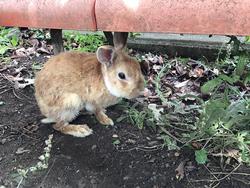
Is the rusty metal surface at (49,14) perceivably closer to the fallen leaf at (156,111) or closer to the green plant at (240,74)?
the fallen leaf at (156,111)

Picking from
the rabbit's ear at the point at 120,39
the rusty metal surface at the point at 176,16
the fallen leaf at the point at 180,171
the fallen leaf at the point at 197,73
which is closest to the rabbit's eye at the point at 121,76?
the rabbit's ear at the point at 120,39

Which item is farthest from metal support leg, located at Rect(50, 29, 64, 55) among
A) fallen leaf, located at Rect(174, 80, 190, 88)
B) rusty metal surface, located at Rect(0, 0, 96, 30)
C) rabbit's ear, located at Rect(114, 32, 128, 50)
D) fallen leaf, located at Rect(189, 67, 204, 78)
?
fallen leaf, located at Rect(189, 67, 204, 78)

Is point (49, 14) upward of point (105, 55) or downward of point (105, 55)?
upward

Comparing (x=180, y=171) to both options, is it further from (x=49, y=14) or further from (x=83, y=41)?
(x=83, y=41)

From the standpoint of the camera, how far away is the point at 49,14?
→ 11.0 ft

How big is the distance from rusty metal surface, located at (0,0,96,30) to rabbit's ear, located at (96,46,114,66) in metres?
0.27

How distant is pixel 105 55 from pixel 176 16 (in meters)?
0.82

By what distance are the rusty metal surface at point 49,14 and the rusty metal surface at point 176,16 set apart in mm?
97

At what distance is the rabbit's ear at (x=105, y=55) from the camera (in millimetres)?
3446

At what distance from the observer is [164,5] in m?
2.88

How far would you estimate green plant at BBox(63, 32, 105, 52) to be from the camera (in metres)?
5.32

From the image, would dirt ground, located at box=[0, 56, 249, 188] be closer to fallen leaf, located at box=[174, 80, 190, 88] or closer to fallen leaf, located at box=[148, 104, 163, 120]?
fallen leaf, located at box=[148, 104, 163, 120]

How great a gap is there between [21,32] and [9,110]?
6.81 feet

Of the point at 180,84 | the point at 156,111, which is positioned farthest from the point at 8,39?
the point at 156,111
